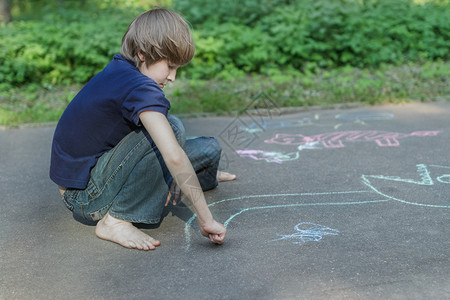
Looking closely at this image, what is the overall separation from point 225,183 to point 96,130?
118cm

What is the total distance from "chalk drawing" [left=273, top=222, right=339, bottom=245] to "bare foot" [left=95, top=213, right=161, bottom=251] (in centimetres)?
65

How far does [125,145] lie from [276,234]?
0.86 metres

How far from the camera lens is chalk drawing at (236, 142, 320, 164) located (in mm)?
3833

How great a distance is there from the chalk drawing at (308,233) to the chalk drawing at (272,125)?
7.31 feet

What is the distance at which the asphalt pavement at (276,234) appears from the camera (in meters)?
2.01

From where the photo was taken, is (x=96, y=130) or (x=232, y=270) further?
(x=96, y=130)

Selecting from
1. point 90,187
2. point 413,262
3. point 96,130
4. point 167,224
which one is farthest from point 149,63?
point 413,262

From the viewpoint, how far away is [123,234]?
2404mm

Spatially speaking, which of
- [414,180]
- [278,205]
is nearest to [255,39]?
[414,180]

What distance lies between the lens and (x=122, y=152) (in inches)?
92.3

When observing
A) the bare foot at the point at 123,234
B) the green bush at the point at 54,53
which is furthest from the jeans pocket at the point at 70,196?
the green bush at the point at 54,53

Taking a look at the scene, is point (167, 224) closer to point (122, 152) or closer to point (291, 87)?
point (122, 152)

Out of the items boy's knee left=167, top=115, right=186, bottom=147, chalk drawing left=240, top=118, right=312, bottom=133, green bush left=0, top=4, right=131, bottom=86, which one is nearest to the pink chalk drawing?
chalk drawing left=240, top=118, right=312, bottom=133

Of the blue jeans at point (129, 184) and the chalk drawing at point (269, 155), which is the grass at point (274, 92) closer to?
the chalk drawing at point (269, 155)
